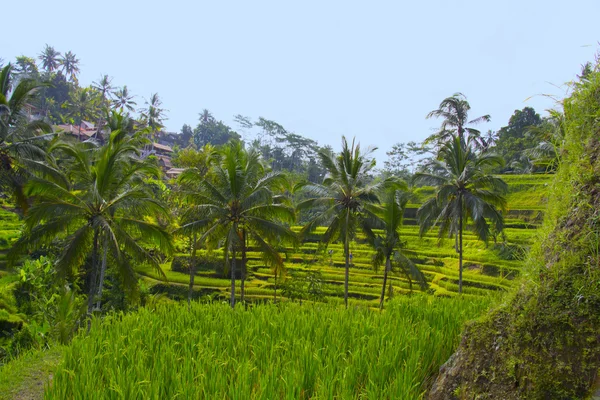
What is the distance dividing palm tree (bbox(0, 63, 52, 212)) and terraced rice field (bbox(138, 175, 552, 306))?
9.21m

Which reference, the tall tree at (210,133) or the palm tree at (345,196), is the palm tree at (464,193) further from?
the tall tree at (210,133)

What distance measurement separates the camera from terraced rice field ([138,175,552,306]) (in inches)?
899

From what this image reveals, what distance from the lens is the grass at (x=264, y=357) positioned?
400 cm

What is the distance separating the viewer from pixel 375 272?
79.4ft

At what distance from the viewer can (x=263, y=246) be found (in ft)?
51.4

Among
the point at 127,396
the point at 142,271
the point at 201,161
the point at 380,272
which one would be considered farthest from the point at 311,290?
the point at 127,396

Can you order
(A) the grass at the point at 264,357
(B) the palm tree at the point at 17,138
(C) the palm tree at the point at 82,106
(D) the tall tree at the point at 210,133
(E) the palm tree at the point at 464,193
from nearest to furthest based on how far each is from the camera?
(A) the grass at the point at 264,357 → (B) the palm tree at the point at 17,138 → (E) the palm tree at the point at 464,193 → (C) the palm tree at the point at 82,106 → (D) the tall tree at the point at 210,133

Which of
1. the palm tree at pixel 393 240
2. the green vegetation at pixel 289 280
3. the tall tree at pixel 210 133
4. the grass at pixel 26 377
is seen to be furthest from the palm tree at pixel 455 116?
the tall tree at pixel 210 133

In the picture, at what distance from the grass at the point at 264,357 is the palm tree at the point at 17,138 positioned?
11.7 meters

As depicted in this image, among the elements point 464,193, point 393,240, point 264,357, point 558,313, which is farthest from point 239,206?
point 558,313

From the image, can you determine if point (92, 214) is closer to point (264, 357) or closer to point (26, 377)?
point (26, 377)

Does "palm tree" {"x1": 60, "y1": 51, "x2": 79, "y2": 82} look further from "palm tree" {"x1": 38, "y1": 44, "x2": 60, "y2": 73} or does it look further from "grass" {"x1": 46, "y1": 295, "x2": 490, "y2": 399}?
"grass" {"x1": 46, "y1": 295, "x2": 490, "y2": 399}

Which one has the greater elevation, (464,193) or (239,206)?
(464,193)

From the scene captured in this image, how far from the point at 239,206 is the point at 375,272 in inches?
432
